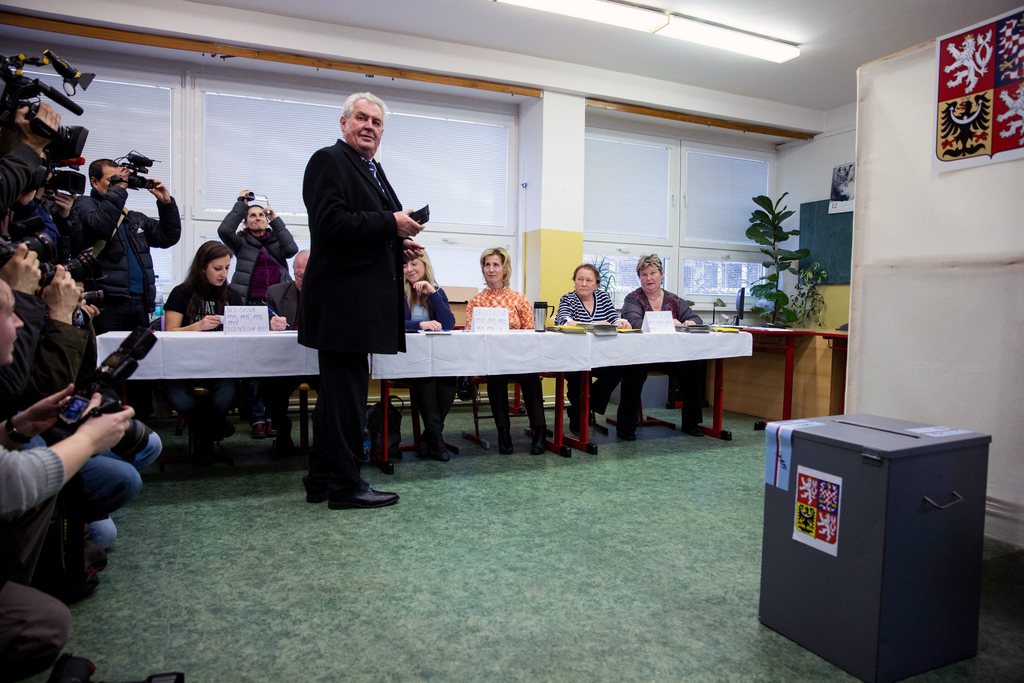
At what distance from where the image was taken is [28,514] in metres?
1.16

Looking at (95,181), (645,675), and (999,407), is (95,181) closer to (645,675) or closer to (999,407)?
(645,675)

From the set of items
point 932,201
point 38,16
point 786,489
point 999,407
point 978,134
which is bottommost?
point 786,489

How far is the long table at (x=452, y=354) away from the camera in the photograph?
8.36 feet

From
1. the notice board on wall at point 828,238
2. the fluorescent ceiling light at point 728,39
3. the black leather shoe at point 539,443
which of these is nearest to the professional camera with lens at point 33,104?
the black leather shoe at point 539,443

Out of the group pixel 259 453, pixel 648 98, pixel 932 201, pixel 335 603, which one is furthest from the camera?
pixel 648 98

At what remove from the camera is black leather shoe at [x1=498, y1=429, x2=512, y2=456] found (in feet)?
11.0

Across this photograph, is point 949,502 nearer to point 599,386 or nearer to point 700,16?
point 599,386

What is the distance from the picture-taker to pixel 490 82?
5.05 m

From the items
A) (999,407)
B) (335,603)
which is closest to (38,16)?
(335,603)

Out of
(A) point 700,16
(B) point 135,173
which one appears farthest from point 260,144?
(A) point 700,16

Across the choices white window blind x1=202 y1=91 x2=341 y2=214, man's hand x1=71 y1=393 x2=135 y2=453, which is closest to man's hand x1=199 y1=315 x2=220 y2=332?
man's hand x1=71 y1=393 x2=135 y2=453

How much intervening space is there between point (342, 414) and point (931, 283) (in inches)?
81.8

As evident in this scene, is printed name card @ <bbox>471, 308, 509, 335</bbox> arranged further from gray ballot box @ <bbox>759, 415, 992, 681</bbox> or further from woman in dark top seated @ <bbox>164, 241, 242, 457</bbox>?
gray ballot box @ <bbox>759, 415, 992, 681</bbox>

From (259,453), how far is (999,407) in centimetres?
321
